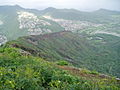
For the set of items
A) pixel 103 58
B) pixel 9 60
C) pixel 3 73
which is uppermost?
pixel 3 73

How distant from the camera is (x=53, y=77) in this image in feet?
40.0

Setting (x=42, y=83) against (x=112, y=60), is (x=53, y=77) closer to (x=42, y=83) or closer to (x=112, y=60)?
(x=42, y=83)

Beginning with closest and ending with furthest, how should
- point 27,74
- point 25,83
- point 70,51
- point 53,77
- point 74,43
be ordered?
point 25,83, point 27,74, point 53,77, point 70,51, point 74,43

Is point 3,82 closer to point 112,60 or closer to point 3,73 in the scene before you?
point 3,73

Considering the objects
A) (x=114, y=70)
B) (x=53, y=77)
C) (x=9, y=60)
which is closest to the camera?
(x=53, y=77)

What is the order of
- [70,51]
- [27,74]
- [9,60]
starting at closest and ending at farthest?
[27,74] → [9,60] → [70,51]

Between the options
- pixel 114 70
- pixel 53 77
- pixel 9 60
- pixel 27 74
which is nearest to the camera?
pixel 27 74

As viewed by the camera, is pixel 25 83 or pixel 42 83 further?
pixel 42 83

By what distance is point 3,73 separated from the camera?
34.6ft

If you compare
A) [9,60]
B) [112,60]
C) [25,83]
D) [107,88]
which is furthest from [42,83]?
[112,60]

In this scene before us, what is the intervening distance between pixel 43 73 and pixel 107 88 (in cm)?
425

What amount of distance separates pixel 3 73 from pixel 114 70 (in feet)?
455

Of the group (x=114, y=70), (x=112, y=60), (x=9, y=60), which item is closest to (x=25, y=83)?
(x=9, y=60)

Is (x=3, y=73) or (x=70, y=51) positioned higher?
(x=3, y=73)
